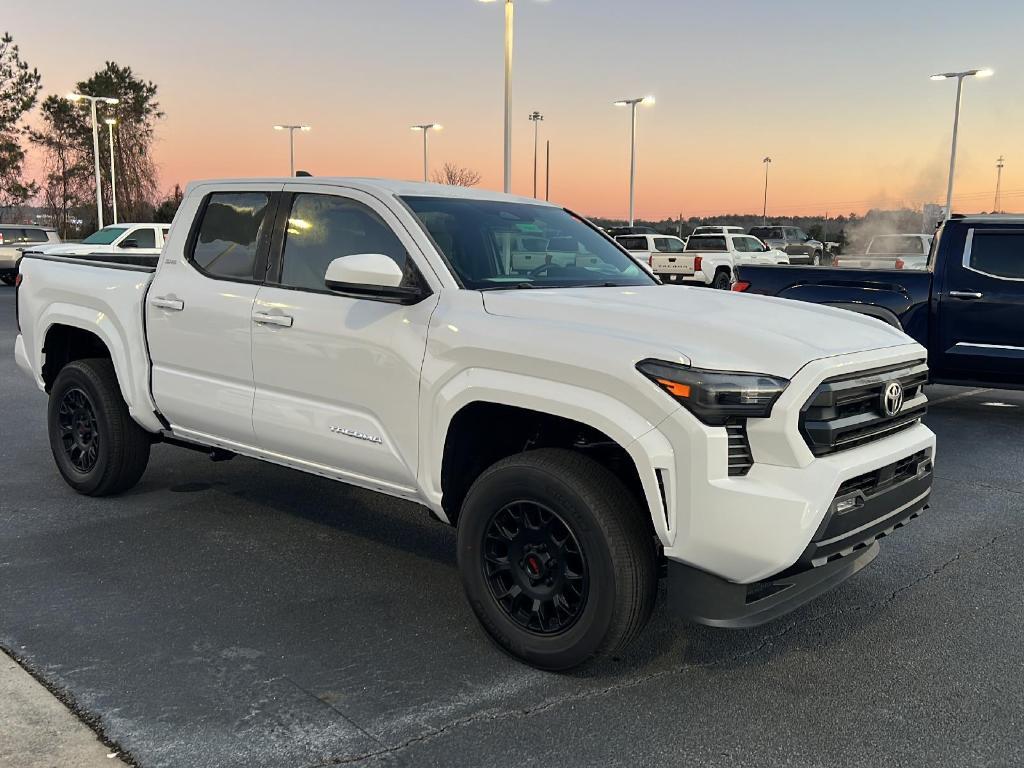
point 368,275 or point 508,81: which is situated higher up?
point 508,81

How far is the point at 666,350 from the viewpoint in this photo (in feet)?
10.5

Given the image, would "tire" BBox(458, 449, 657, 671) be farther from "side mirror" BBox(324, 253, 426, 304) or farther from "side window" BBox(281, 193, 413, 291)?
"side window" BBox(281, 193, 413, 291)

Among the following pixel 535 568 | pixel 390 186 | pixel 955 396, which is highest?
pixel 390 186

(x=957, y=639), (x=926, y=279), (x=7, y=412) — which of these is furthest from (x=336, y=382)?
(x=926, y=279)

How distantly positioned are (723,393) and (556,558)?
92cm

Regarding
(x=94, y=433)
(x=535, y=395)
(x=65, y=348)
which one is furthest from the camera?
(x=65, y=348)

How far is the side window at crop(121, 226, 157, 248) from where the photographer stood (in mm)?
21603

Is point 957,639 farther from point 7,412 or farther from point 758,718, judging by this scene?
point 7,412

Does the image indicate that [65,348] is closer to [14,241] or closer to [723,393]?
[723,393]

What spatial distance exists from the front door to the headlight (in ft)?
3.97

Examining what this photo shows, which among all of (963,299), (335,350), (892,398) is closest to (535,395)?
(335,350)

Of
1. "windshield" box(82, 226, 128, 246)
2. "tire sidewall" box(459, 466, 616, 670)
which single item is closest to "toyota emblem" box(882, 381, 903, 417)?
"tire sidewall" box(459, 466, 616, 670)

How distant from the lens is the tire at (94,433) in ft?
18.2

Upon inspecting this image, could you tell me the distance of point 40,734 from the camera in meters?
3.04
